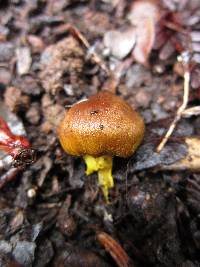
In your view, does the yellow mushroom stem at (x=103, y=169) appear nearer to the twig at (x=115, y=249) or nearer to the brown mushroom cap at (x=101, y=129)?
the brown mushroom cap at (x=101, y=129)

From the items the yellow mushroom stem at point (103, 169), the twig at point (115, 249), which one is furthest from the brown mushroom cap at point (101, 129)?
the twig at point (115, 249)

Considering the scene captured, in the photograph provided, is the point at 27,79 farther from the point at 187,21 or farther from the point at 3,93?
the point at 187,21

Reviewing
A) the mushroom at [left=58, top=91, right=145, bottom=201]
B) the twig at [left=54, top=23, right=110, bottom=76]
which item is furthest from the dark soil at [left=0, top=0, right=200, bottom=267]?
the mushroom at [left=58, top=91, right=145, bottom=201]

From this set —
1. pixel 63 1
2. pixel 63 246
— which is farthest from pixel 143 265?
pixel 63 1

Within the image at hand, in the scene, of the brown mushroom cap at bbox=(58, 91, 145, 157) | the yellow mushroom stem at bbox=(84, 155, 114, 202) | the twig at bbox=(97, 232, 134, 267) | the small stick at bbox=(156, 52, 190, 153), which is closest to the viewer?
the brown mushroom cap at bbox=(58, 91, 145, 157)

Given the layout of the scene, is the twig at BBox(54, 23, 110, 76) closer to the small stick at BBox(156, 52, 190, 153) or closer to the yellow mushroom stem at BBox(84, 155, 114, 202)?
the small stick at BBox(156, 52, 190, 153)

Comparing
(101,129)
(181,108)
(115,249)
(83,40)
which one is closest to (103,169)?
(101,129)

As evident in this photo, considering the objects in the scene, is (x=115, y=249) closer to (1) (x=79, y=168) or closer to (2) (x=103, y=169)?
(2) (x=103, y=169)

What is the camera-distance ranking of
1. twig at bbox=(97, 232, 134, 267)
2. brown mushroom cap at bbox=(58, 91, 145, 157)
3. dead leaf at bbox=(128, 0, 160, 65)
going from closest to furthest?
brown mushroom cap at bbox=(58, 91, 145, 157), twig at bbox=(97, 232, 134, 267), dead leaf at bbox=(128, 0, 160, 65)
